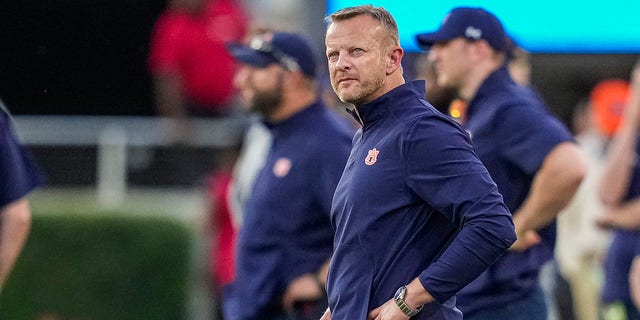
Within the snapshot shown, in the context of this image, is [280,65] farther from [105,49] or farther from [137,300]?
[105,49]

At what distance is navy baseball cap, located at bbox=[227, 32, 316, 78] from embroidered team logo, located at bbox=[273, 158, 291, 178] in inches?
21.7

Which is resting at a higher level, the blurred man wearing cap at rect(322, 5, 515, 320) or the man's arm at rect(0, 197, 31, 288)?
the blurred man wearing cap at rect(322, 5, 515, 320)

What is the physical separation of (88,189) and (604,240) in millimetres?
4029

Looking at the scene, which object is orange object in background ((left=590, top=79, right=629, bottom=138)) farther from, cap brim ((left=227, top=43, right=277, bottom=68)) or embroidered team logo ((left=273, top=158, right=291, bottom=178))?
embroidered team logo ((left=273, top=158, right=291, bottom=178))

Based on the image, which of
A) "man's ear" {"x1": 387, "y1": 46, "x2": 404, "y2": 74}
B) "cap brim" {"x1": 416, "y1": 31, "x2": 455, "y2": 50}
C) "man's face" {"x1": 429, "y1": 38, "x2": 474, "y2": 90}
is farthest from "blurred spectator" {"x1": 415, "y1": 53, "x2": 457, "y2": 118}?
→ "man's ear" {"x1": 387, "y1": 46, "x2": 404, "y2": 74}

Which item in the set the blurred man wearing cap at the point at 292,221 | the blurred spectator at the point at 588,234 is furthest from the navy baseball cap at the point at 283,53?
the blurred spectator at the point at 588,234

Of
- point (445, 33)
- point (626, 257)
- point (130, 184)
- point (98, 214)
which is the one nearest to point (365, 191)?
point (445, 33)

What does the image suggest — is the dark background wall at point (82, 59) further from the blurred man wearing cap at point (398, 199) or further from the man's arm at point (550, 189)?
the blurred man wearing cap at point (398, 199)

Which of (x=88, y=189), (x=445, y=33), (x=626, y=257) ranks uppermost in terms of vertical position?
(x=445, y=33)

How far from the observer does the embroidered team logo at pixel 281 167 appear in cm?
698

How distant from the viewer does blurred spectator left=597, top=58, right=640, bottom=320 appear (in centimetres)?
819

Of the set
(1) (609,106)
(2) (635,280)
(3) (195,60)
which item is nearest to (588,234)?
(1) (609,106)

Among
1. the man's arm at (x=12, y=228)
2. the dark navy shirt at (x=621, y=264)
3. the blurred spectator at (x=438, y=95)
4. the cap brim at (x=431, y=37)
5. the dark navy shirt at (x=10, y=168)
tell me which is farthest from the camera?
the dark navy shirt at (x=621, y=264)

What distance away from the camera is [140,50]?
13.0 meters
